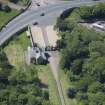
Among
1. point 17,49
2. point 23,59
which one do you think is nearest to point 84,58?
point 23,59

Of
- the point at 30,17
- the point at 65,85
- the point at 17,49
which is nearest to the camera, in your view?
the point at 65,85

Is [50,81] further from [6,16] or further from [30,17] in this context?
[6,16]

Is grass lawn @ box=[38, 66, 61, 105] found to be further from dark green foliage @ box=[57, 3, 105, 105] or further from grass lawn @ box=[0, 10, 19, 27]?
grass lawn @ box=[0, 10, 19, 27]

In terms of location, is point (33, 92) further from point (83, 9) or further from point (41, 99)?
point (83, 9)

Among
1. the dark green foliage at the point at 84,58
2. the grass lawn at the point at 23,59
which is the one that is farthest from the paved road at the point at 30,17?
the dark green foliage at the point at 84,58

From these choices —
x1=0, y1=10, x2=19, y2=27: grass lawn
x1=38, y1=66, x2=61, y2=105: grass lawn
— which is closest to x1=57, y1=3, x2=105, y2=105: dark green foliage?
x1=38, y1=66, x2=61, y2=105: grass lawn
